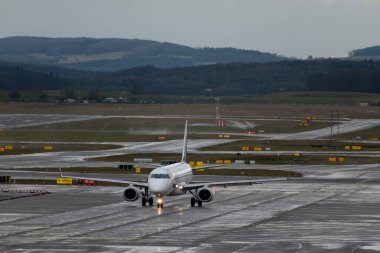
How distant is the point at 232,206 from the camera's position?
75.4 meters

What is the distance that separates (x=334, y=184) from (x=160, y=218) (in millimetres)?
30858

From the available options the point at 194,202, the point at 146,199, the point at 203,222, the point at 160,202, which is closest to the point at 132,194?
the point at 146,199

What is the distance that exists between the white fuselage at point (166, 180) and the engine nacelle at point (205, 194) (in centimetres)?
141

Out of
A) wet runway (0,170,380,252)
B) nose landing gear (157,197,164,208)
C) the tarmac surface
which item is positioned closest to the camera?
wet runway (0,170,380,252)

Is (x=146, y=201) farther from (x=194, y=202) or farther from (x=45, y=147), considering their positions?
(x=45, y=147)

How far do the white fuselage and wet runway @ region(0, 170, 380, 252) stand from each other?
1492 mm

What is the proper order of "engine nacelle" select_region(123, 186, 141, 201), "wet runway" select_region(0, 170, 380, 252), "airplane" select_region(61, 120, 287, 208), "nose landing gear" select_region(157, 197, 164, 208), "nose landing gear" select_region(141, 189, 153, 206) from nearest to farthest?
"wet runway" select_region(0, 170, 380, 252), "airplane" select_region(61, 120, 287, 208), "engine nacelle" select_region(123, 186, 141, 201), "nose landing gear" select_region(157, 197, 164, 208), "nose landing gear" select_region(141, 189, 153, 206)

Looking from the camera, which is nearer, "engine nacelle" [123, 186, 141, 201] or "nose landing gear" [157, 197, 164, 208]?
"engine nacelle" [123, 186, 141, 201]

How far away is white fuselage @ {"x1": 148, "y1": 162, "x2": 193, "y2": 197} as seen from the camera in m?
71.6

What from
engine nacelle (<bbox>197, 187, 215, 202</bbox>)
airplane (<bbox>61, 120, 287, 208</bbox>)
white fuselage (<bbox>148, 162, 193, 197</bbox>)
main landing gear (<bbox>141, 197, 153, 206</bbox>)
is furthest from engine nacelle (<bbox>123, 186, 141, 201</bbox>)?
engine nacelle (<bbox>197, 187, 215, 202</bbox>)

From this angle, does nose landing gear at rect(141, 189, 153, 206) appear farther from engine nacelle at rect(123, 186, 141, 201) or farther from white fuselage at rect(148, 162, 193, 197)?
white fuselage at rect(148, 162, 193, 197)

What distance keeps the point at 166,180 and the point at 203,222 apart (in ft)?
25.6

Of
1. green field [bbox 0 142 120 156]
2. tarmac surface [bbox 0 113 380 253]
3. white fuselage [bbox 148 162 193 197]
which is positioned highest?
white fuselage [bbox 148 162 193 197]

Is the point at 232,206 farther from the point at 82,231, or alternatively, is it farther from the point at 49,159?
the point at 49,159
